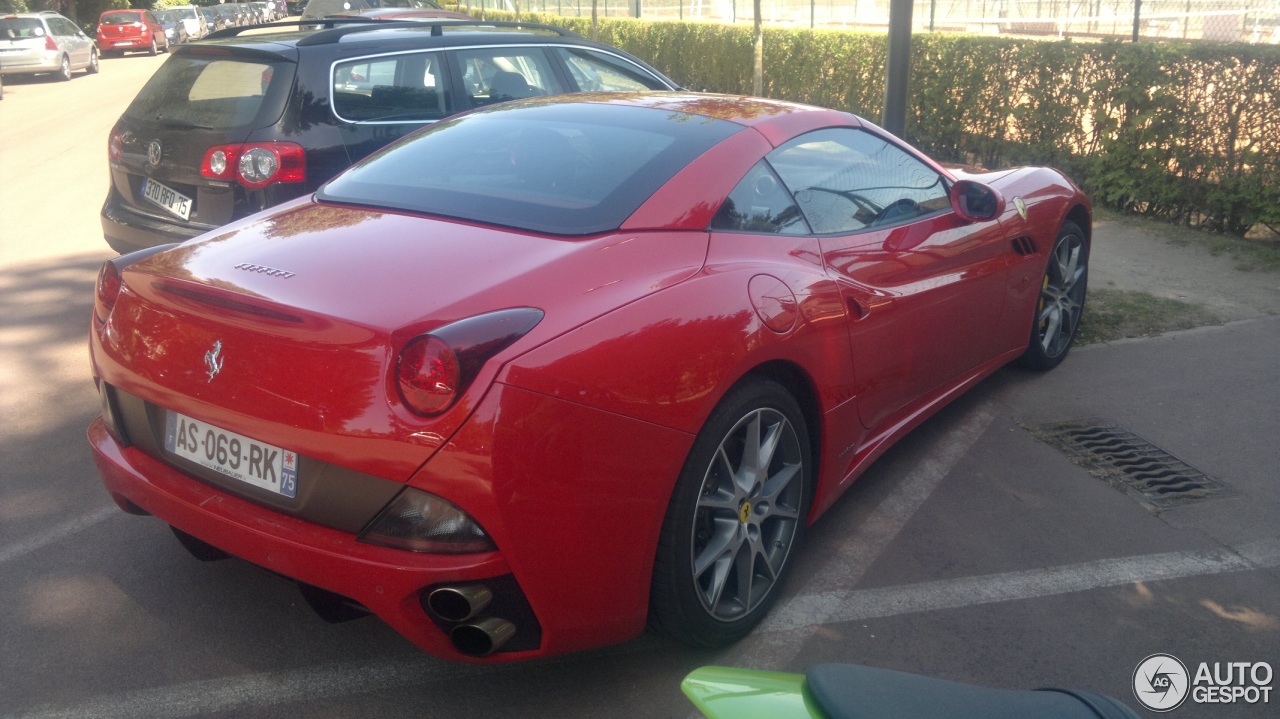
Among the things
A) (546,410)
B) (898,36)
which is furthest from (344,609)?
(898,36)

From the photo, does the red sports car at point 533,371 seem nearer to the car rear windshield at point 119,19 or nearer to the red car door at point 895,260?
the red car door at point 895,260

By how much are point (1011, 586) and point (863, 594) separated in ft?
1.60

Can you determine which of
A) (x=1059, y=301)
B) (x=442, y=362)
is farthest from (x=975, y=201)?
(x=442, y=362)

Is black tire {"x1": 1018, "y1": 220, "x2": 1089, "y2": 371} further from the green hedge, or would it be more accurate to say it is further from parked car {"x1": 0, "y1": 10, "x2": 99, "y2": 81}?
parked car {"x1": 0, "y1": 10, "x2": 99, "y2": 81}

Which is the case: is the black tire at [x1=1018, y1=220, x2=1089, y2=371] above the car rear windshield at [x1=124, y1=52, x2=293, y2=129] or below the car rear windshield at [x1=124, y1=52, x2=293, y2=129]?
below

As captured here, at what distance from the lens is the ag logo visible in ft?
9.95

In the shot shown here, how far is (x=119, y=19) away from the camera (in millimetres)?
36812

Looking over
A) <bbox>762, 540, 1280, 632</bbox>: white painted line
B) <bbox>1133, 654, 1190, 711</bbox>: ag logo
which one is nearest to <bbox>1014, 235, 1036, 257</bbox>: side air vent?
<bbox>762, 540, 1280, 632</bbox>: white painted line

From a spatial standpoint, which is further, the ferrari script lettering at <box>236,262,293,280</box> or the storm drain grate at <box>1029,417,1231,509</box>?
the storm drain grate at <box>1029,417,1231,509</box>

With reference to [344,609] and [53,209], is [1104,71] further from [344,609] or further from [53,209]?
[53,209]

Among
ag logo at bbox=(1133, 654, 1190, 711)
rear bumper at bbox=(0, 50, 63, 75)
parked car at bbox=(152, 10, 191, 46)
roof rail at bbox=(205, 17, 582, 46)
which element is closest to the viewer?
ag logo at bbox=(1133, 654, 1190, 711)

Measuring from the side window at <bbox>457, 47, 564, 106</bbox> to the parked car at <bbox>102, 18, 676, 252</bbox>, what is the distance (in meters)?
0.01

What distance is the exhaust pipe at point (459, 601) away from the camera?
8.33ft

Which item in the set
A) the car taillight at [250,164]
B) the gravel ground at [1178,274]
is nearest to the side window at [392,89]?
the car taillight at [250,164]
